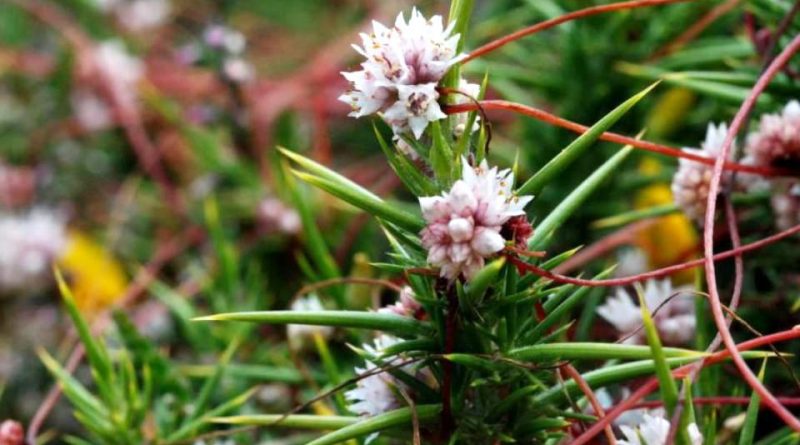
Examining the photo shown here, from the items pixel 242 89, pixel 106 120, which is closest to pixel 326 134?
pixel 242 89

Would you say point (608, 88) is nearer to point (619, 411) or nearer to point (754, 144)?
point (754, 144)

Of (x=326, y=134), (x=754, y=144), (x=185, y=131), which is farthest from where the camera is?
(x=326, y=134)

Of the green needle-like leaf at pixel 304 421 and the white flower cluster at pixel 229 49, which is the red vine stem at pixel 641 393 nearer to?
the green needle-like leaf at pixel 304 421

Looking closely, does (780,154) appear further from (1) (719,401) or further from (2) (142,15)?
(2) (142,15)

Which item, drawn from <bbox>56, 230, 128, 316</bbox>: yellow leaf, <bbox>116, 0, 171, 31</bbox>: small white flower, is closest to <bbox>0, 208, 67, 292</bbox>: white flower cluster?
<bbox>56, 230, 128, 316</bbox>: yellow leaf

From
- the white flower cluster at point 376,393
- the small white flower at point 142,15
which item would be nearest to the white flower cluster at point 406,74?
the white flower cluster at point 376,393

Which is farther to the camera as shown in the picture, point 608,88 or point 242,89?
point 242,89
